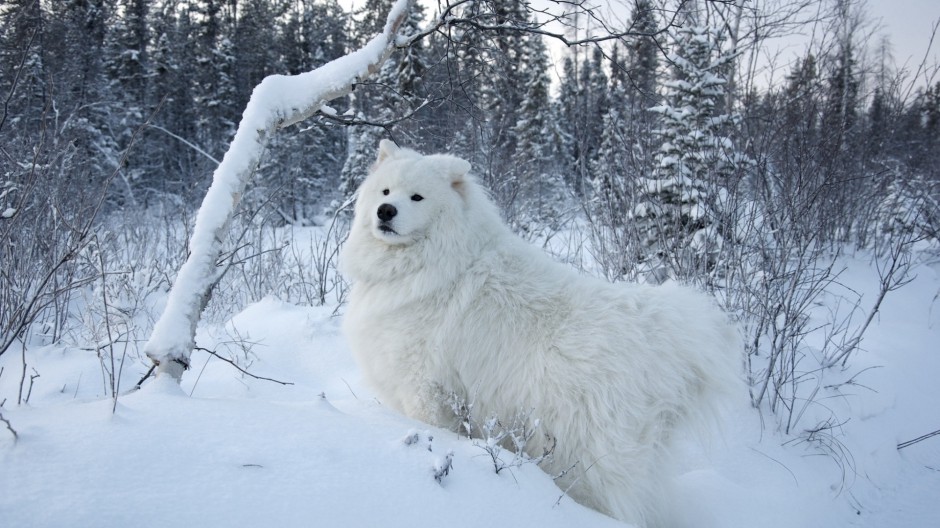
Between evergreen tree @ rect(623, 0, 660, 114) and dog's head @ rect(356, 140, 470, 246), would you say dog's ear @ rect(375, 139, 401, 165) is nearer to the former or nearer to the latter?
dog's head @ rect(356, 140, 470, 246)

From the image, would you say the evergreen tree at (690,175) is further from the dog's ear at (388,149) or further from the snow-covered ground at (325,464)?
the dog's ear at (388,149)

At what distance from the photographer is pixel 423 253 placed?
288 centimetres

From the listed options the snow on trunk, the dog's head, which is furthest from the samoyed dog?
the snow on trunk

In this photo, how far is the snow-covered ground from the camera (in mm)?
1369

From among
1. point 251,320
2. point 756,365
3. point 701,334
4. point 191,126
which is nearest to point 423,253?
point 701,334

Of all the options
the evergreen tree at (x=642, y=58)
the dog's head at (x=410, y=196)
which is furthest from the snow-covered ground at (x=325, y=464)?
the evergreen tree at (x=642, y=58)

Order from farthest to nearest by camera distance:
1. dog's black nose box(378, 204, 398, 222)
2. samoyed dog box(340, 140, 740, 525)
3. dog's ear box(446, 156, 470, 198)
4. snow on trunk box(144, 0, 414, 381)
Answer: dog's ear box(446, 156, 470, 198), dog's black nose box(378, 204, 398, 222), samoyed dog box(340, 140, 740, 525), snow on trunk box(144, 0, 414, 381)

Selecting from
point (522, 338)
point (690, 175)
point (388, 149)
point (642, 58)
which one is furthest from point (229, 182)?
point (642, 58)

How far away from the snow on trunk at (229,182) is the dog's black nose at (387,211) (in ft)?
2.23

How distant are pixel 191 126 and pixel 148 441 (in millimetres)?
33219

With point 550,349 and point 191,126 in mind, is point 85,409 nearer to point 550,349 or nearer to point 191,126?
point 550,349

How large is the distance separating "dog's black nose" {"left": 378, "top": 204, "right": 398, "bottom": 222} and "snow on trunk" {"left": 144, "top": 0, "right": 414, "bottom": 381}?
26.7 inches

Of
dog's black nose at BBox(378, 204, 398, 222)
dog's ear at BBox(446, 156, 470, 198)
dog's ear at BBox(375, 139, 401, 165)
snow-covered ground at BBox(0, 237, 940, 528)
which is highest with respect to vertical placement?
dog's ear at BBox(375, 139, 401, 165)

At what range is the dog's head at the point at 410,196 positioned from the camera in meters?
2.83
